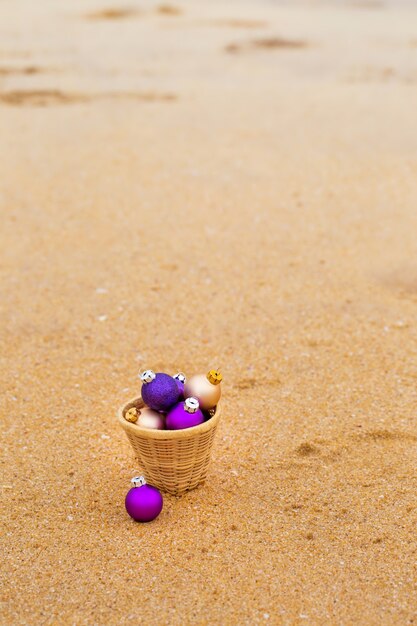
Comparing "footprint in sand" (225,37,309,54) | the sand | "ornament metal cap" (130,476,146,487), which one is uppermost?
"ornament metal cap" (130,476,146,487)

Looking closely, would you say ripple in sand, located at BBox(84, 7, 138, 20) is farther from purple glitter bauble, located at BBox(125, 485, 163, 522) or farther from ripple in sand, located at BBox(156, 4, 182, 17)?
purple glitter bauble, located at BBox(125, 485, 163, 522)

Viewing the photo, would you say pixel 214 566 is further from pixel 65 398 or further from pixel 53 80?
pixel 53 80

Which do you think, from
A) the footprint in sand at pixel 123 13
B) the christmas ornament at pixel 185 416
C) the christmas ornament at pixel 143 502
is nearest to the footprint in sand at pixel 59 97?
the footprint in sand at pixel 123 13

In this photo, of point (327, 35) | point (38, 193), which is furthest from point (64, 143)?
point (327, 35)

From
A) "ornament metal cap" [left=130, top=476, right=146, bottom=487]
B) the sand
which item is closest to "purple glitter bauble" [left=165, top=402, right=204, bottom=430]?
"ornament metal cap" [left=130, top=476, right=146, bottom=487]

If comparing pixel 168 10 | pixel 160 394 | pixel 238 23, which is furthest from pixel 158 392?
pixel 168 10

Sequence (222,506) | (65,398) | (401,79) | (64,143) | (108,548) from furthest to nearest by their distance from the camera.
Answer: (401,79), (64,143), (65,398), (222,506), (108,548)

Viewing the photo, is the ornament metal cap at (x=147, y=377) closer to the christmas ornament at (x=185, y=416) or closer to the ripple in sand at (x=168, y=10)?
the christmas ornament at (x=185, y=416)
